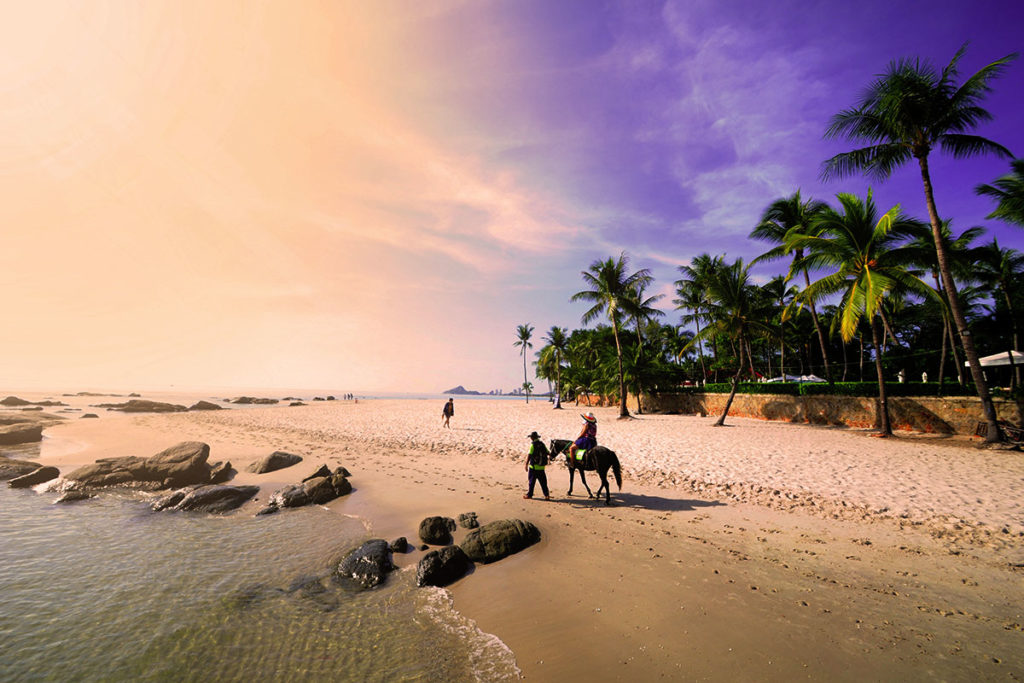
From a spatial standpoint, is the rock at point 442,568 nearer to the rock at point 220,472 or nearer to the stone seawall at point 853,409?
the rock at point 220,472

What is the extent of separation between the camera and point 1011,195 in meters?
20.0

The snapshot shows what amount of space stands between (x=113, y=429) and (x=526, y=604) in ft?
128

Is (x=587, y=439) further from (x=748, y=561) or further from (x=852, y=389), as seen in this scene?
(x=852, y=389)

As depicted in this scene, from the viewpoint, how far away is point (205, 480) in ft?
45.3

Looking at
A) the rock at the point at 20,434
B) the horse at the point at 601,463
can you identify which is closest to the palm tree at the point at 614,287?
the horse at the point at 601,463

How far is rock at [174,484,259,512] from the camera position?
35.9 feet

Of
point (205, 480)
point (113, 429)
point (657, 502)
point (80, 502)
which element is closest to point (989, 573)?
point (657, 502)

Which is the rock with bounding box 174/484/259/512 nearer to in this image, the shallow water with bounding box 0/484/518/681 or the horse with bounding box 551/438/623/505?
the shallow water with bounding box 0/484/518/681

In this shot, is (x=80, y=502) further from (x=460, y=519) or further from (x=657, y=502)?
(x=657, y=502)

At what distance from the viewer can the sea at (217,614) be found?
4.62 m

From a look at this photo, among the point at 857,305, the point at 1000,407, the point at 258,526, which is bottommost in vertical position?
the point at 258,526

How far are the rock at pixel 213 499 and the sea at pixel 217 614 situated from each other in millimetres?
1514

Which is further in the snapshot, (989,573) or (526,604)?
(989,573)

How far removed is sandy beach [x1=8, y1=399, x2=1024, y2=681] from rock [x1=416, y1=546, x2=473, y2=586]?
0.83ft
